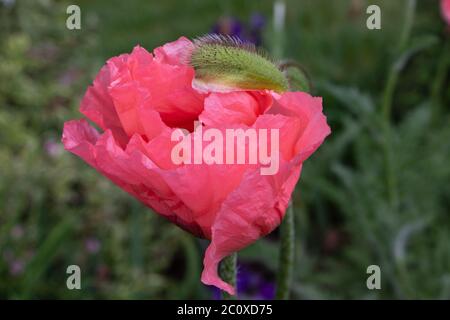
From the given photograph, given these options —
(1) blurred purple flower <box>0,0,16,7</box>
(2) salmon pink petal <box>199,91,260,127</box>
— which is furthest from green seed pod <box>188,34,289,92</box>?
(1) blurred purple flower <box>0,0,16,7</box>

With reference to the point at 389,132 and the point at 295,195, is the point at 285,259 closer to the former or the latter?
the point at 389,132

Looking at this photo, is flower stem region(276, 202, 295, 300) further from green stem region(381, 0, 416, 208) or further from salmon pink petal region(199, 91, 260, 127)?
green stem region(381, 0, 416, 208)

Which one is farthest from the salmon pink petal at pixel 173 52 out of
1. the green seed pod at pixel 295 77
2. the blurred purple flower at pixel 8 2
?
the blurred purple flower at pixel 8 2

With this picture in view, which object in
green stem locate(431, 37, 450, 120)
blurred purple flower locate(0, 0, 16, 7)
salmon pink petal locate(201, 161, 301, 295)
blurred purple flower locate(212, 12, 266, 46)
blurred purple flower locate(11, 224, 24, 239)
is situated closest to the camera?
salmon pink petal locate(201, 161, 301, 295)

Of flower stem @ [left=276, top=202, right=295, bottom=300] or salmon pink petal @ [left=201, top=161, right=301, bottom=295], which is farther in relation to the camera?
flower stem @ [left=276, top=202, right=295, bottom=300]

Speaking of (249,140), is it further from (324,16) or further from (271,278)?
(324,16)

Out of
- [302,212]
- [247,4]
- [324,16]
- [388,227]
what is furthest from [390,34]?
Result: [388,227]
